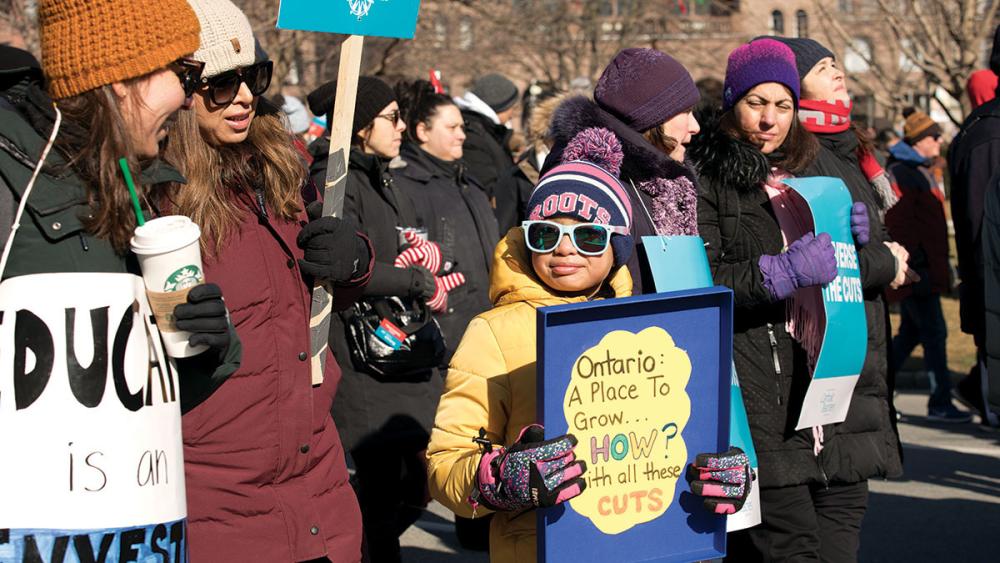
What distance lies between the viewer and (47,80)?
2.49 meters

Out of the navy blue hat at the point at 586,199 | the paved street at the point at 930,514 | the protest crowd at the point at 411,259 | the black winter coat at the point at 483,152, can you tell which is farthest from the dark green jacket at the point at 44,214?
the black winter coat at the point at 483,152

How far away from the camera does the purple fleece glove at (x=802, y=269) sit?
404 cm

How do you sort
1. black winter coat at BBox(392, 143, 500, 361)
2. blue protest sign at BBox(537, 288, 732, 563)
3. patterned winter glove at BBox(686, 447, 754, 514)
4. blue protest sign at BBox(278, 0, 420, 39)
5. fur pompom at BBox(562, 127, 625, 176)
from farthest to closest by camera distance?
black winter coat at BBox(392, 143, 500, 361), fur pompom at BBox(562, 127, 625, 176), blue protest sign at BBox(278, 0, 420, 39), patterned winter glove at BBox(686, 447, 754, 514), blue protest sign at BBox(537, 288, 732, 563)

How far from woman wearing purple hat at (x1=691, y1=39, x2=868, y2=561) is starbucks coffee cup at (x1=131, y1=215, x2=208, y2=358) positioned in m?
2.14

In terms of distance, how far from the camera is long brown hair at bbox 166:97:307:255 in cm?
300

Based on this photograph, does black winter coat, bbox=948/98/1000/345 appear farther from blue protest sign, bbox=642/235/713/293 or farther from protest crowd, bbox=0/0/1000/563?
blue protest sign, bbox=642/235/713/293

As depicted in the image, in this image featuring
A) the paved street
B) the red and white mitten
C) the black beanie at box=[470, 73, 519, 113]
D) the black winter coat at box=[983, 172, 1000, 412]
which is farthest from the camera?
the black beanie at box=[470, 73, 519, 113]

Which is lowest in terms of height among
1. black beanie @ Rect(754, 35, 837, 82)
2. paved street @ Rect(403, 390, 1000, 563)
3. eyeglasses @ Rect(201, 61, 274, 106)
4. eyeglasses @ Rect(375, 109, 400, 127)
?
paved street @ Rect(403, 390, 1000, 563)

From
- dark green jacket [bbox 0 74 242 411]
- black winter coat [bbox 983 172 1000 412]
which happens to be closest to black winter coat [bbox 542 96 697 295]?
black winter coat [bbox 983 172 1000 412]

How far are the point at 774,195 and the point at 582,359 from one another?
1.66 meters

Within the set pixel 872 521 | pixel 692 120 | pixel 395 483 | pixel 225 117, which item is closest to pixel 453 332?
pixel 395 483

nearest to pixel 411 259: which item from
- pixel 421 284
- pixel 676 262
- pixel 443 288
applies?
pixel 443 288

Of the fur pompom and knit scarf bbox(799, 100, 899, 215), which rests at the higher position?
knit scarf bbox(799, 100, 899, 215)

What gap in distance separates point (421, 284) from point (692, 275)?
3.77 ft
